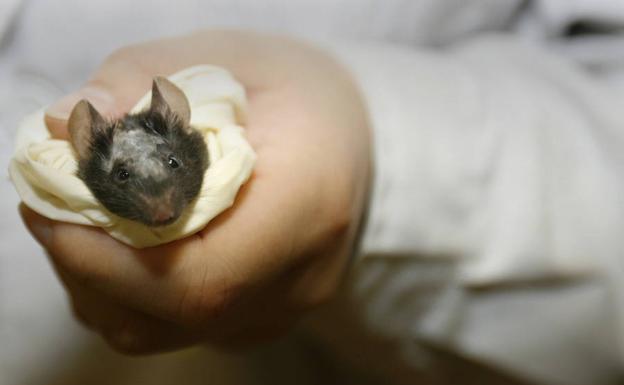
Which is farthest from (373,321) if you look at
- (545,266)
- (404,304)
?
(545,266)

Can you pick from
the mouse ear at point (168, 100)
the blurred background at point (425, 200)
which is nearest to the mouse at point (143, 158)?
the mouse ear at point (168, 100)

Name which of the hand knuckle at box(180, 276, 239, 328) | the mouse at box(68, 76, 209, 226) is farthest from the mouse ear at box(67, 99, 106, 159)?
the hand knuckle at box(180, 276, 239, 328)

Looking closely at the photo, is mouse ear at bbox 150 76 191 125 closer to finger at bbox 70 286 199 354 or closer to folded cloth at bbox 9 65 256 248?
folded cloth at bbox 9 65 256 248

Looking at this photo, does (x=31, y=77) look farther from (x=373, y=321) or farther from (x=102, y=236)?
(x=373, y=321)

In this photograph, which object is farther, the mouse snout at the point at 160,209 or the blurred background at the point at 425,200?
the blurred background at the point at 425,200

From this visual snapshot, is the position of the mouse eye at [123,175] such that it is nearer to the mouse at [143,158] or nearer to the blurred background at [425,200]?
the mouse at [143,158]
